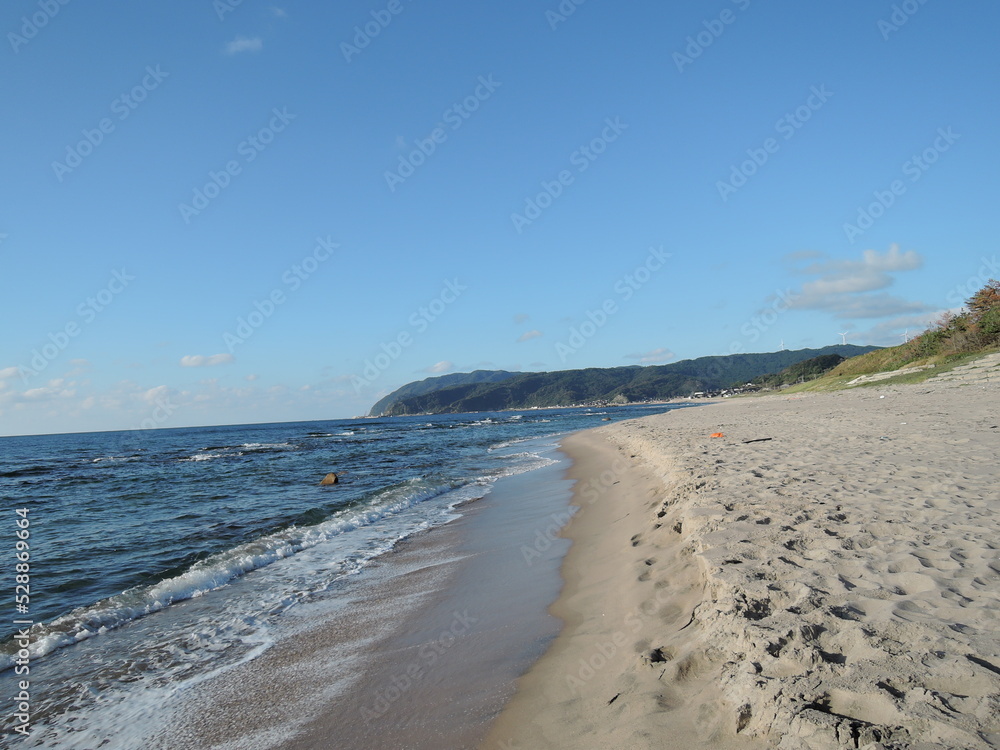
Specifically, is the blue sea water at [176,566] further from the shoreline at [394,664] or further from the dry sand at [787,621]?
the dry sand at [787,621]

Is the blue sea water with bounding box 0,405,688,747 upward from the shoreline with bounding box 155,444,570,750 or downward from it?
upward

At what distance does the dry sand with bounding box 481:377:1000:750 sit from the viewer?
8.86 feet

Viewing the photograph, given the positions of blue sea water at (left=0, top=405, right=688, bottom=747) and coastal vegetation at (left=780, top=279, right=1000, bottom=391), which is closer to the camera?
blue sea water at (left=0, top=405, right=688, bottom=747)

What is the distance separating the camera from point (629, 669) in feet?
12.4

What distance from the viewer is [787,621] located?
363 cm

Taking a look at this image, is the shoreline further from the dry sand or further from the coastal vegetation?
the coastal vegetation

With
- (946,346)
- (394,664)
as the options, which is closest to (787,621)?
(394,664)

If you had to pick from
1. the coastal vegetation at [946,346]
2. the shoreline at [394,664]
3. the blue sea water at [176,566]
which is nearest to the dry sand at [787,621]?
the shoreline at [394,664]

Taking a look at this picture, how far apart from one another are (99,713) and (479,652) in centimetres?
320

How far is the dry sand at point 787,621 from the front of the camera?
2.70m

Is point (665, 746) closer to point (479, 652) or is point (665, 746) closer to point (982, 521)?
point (479, 652)

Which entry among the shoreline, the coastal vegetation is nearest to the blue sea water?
the shoreline

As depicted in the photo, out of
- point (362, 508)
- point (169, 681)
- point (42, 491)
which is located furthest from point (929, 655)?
point (42, 491)

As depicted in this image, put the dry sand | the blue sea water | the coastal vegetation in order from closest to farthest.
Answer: the dry sand < the blue sea water < the coastal vegetation
